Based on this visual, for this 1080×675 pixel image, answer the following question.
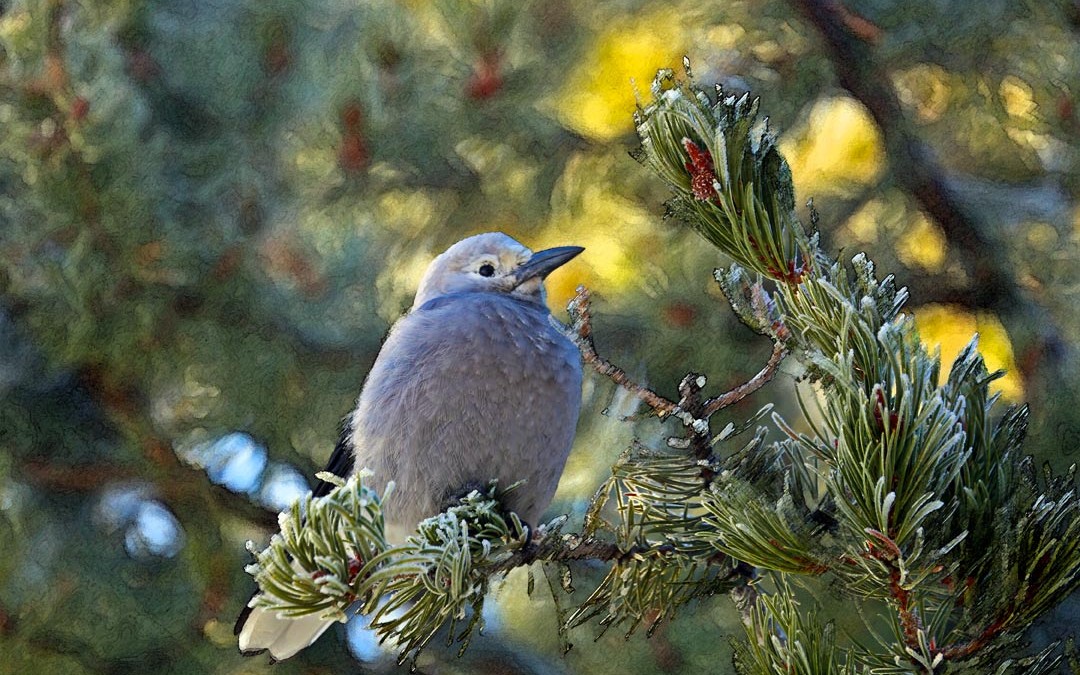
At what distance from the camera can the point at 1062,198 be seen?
1786 mm

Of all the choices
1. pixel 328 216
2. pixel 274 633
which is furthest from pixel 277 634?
pixel 328 216

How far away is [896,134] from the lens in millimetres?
1924

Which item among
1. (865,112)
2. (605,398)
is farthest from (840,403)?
(605,398)

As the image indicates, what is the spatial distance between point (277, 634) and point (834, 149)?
1.37 m

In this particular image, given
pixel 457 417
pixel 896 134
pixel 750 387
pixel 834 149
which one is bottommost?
pixel 457 417

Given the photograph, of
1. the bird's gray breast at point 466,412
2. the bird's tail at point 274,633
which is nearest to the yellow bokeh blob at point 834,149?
the bird's gray breast at point 466,412

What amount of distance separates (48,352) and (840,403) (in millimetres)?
1536

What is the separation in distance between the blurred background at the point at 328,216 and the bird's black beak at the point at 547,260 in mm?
92

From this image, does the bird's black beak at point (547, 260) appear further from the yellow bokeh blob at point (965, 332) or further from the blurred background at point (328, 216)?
the yellow bokeh blob at point (965, 332)

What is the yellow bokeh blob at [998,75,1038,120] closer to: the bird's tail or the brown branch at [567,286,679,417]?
the brown branch at [567,286,679,417]

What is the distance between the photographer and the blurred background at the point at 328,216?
193 centimetres

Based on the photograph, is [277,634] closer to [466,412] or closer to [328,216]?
[466,412]

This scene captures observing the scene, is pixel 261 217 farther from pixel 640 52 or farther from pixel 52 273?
pixel 640 52

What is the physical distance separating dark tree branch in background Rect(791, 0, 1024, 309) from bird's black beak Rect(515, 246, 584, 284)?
563 millimetres
